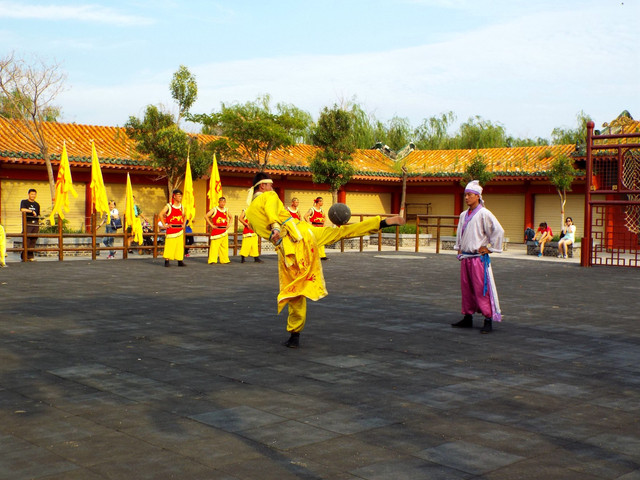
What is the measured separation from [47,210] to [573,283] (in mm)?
16282

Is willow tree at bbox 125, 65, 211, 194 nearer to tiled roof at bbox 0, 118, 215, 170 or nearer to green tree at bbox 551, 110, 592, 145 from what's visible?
tiled roof at bbox 0, 118, 215, 170

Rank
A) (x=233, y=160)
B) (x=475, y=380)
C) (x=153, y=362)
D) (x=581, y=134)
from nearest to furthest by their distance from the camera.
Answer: (x=475, y=380), (x=153, y=362), (x=233, y=160), (x=581, y=134)

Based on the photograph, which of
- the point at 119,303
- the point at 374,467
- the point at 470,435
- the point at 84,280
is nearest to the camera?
the point at 374,467

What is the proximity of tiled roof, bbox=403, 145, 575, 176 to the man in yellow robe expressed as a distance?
23.9 metres

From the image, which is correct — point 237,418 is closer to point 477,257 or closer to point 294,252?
point 294,252

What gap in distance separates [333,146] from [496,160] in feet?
31.7

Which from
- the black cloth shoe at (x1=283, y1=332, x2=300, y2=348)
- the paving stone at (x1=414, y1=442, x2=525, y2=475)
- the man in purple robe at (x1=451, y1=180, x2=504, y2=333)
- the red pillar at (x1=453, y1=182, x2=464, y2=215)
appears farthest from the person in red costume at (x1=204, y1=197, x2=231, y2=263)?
the red pillar at (x1=453, y1=182, x2=464, y2=215)

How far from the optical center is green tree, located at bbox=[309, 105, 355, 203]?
26.2 meters

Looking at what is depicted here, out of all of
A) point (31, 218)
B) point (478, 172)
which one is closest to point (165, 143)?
point (31, 218)

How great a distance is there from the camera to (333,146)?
26406 millimetres

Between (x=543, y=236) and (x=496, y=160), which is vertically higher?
(x=496, y=160)

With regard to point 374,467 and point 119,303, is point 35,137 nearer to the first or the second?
point 119,303

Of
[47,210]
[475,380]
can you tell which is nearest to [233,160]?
[47,210]

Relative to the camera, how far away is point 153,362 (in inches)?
245
